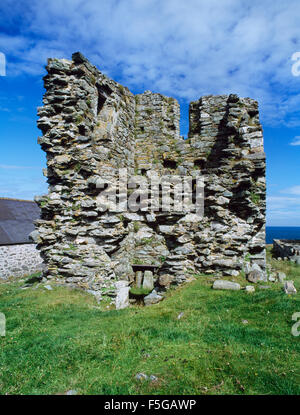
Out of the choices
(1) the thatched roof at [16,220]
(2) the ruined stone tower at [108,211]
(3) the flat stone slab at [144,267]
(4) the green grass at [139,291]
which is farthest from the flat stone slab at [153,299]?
(1) the thatched roof at [16,220]

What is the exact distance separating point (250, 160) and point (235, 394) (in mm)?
8341

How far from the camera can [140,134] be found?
13.0 m

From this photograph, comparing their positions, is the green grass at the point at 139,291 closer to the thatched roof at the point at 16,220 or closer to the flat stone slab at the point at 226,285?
the flat stone slab at the point at 226,285

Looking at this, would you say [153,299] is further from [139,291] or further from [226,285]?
[226,285]

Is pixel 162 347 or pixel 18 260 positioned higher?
pixel 162 347

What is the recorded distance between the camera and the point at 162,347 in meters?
4.32

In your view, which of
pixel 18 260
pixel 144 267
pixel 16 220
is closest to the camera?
pixel 144 267

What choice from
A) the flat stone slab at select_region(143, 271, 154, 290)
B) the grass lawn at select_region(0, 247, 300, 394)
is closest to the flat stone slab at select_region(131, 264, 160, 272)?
the flat stone slab at select_region(143, 271, 154, 290)

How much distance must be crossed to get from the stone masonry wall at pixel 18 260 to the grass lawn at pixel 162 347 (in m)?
13.1

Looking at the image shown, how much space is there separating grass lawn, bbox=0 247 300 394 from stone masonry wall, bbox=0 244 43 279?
13096mm

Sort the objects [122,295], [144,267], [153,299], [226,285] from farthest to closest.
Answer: [144,267]
[122,295]
[153,299]
[226,285]

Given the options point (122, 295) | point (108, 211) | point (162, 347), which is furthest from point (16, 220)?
point (162, 347)

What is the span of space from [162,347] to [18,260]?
18727mm
